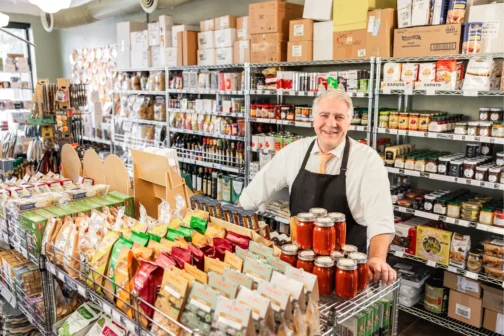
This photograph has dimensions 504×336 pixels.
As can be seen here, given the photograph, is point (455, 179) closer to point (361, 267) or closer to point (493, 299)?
point (493, 299)

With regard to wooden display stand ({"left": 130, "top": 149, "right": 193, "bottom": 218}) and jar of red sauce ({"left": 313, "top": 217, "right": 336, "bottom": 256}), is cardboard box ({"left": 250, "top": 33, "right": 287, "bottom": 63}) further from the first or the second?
jar of red sauce ({"left": 313, "top": 217, "right": 336, "bottom": 256})

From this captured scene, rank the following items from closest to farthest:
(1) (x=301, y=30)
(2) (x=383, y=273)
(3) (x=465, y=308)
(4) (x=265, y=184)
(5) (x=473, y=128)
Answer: (2) (x=383, y=273) < (4) (x=265, y=184) < (5) (x=473, y=128) < (3) (x=465, y=308) < (1) (x=301, y=30)

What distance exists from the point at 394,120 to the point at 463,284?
1514mm

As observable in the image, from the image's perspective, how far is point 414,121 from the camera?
379cm

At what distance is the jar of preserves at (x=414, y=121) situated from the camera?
12.4 ft

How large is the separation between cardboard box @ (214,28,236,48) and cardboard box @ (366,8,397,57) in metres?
1.88

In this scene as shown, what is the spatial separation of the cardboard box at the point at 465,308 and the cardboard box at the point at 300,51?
8.49 feet

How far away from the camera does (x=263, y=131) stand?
5.36 m

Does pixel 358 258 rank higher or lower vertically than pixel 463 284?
higher

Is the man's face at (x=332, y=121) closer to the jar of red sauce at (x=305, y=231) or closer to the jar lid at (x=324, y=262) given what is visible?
the jar of red sauce at (x=305, y=231)

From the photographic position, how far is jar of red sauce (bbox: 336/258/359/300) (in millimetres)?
1580

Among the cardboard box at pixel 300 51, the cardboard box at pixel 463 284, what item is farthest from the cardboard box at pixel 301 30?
the cardboard box at pixel 463 284

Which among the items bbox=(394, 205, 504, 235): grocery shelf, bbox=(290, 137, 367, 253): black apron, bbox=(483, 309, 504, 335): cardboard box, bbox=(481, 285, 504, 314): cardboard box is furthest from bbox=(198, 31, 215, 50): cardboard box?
bbox=(483, 309, 504, 335): cardboard box

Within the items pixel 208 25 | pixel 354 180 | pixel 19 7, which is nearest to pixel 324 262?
pixel 354 180
